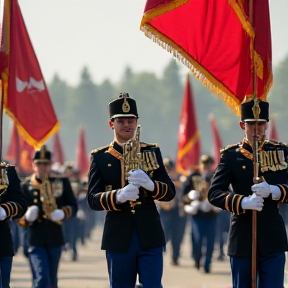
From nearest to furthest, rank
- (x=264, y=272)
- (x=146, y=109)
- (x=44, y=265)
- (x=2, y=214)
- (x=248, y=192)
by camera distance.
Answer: (x=264, y=272), (x=248, y=192), (x=2, y=214), (x=44, y=265), (x=146, y=109)

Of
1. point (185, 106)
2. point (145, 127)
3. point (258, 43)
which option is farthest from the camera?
point (145, 127)

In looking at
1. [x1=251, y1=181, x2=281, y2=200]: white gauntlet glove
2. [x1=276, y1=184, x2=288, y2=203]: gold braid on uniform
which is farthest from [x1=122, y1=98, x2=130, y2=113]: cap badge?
[x1=276, y1=184, x2=288, y2=203]: gold braid on uniform

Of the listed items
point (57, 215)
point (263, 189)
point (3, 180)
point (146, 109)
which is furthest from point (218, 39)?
point (146, 109)

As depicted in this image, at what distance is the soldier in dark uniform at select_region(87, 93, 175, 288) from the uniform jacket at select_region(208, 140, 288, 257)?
443 mm

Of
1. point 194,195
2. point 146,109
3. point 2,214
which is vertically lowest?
point 2,214

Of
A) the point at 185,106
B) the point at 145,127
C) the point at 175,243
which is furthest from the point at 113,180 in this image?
the point at 145,127

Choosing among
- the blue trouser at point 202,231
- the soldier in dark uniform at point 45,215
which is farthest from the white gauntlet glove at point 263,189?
the blue trouser at point 202,231

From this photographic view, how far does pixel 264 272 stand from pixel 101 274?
8683mm

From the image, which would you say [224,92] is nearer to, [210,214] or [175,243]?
[210,214]

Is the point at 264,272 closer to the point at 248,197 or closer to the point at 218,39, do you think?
the point at 248,197

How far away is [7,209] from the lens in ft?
28.1

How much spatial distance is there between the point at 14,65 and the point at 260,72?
3385 millimetres

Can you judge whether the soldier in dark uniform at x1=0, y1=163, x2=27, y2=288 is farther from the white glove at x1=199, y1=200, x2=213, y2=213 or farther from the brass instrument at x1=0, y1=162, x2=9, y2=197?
the white glove at x1=199, y1=200, x2=213, y2=213

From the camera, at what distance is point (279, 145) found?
27.0ft
